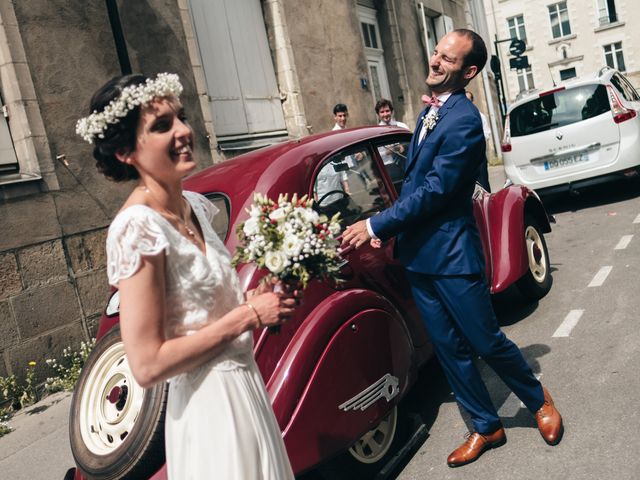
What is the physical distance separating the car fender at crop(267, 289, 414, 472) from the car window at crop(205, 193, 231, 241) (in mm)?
655

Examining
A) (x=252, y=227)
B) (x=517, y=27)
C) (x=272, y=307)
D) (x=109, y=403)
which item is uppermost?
(x=517, y=27)

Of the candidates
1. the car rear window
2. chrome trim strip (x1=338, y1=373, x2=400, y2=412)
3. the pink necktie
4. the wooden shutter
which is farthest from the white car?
chrome trim strip (x1=338, y1=373, x2=400, y2=412)

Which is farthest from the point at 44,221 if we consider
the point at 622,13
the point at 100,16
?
the point at 622,13

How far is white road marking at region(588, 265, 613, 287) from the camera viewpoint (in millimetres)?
5703

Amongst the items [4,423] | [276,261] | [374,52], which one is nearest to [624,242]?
[276,261]

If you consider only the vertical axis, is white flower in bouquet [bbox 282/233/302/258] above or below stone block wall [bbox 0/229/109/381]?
above

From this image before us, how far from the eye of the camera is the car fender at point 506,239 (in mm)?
4672

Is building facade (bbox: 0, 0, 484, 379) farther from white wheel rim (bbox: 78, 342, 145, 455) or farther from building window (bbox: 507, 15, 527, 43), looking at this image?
building window (bbox: 507, 15, 527, 43)

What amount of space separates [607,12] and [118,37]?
48.3 meters

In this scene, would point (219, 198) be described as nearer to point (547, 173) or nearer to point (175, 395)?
point (175, 395)

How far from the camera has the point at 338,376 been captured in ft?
9.64

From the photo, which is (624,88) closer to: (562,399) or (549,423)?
(562,399)

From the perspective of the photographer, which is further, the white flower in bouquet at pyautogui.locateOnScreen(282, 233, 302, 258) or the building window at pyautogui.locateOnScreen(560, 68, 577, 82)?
the building window at pyautogui.locateOnScreen(560, 68, 577, 82)

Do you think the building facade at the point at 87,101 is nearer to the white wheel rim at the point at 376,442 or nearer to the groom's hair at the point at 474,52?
the white wheel rim at the point at 376,442
